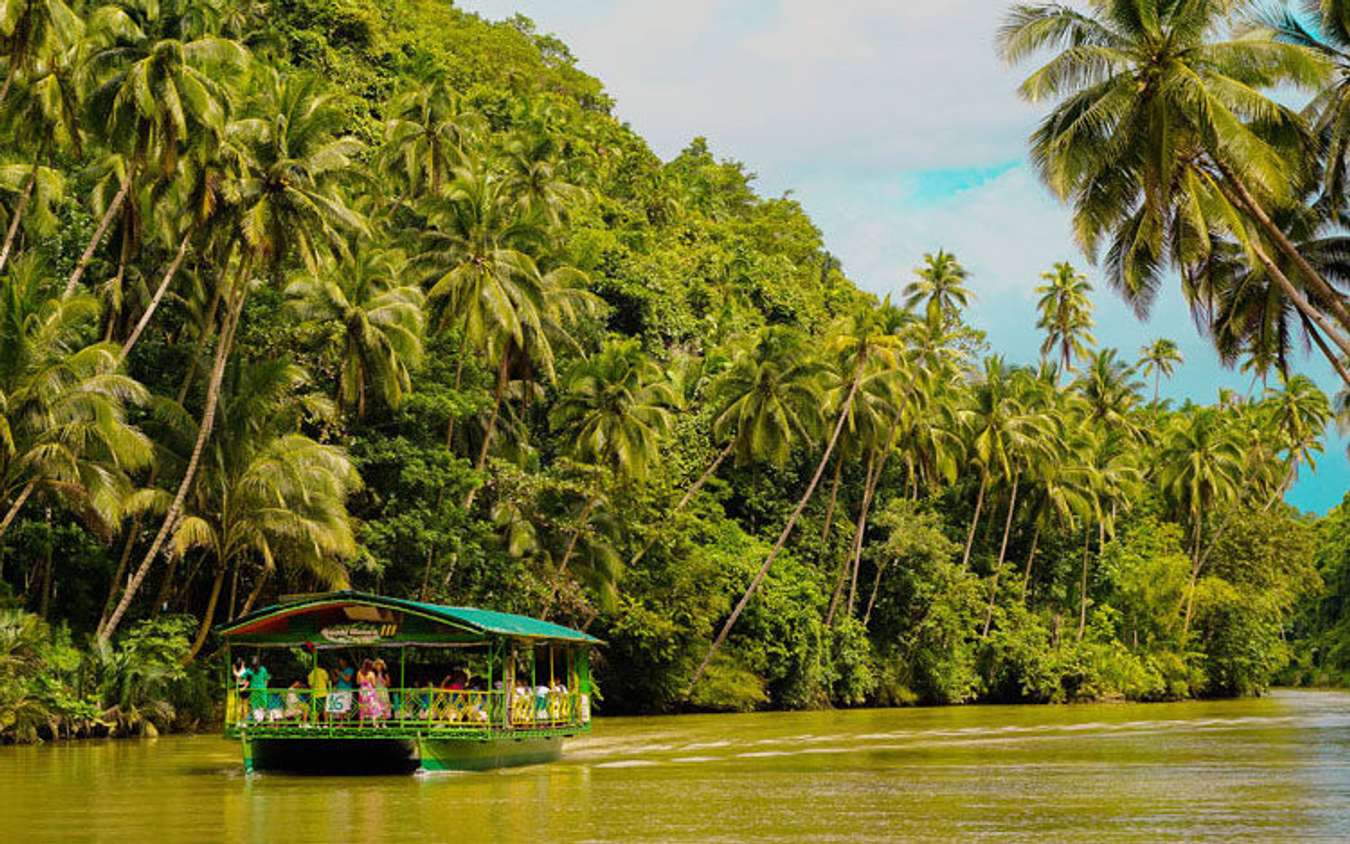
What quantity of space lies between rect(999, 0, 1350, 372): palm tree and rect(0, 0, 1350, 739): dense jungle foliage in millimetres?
80

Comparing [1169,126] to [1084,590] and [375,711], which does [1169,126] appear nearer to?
[375,711]

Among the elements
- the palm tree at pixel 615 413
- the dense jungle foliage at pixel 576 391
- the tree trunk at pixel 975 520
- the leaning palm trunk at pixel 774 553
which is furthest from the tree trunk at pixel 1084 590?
the palm tree at pixel 615 413

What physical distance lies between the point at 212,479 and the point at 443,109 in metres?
17.3

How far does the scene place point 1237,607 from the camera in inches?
2662

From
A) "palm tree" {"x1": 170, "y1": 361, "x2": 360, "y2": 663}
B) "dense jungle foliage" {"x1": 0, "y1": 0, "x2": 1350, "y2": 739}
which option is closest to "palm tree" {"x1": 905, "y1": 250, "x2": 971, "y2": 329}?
"dense jungle foliage" {"x1": 0, "y1": 0, "x2": 1350, "y2": 739}

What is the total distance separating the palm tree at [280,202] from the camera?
3344cm

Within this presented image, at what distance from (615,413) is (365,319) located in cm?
985

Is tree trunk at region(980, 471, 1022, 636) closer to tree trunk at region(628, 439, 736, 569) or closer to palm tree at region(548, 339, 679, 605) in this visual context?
tree trunk at region(628, 439, 736, 569)

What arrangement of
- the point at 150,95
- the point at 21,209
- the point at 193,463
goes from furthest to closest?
the point at 193,463
the point at 150,95
the point at 21,209

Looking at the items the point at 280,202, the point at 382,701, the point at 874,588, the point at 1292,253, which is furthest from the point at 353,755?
the point at 874,588

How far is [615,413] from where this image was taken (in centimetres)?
4506

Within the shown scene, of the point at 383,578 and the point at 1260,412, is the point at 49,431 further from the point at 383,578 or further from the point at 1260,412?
the point at 1260,412

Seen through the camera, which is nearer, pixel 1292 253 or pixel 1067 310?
pixel 1292 253

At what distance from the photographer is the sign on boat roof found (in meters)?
23.8
